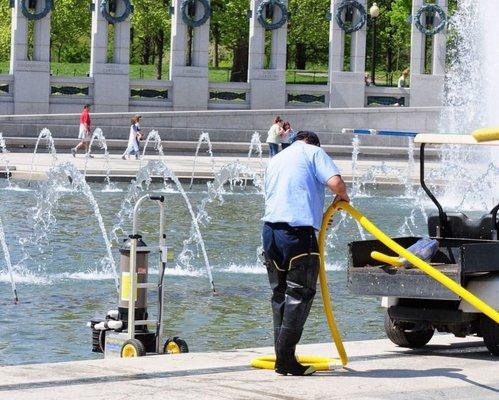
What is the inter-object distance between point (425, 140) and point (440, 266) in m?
1.27

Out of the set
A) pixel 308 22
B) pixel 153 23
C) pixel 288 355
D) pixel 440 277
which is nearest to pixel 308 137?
pixel 440 277

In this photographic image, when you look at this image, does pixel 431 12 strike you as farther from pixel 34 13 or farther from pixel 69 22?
pixel 69 22

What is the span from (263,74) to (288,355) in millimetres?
37370

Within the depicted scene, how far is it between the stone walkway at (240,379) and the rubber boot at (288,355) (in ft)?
0.22

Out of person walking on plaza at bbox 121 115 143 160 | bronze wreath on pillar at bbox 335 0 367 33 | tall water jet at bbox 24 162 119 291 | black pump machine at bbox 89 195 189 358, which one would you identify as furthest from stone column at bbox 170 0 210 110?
black pump machine at bbox 89 195 189 358

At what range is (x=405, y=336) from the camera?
11.5 meters

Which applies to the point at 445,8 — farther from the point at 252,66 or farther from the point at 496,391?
the point at 496,391

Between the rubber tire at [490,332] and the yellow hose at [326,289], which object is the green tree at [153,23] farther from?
the yellow hose at [326,289]

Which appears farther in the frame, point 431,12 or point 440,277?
point 431,12

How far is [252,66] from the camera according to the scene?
1845 inches

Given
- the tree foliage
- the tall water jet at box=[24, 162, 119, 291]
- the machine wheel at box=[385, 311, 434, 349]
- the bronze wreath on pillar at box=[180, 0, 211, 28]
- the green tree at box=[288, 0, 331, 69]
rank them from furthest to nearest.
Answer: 1. the green tree at box=[288, 0, 331, 69]
2. the tree foliage
3. the bronze wreath on pillar at box=[180, 0, 211, 28]
4. the tall water jet at box=[24, 162, 119, 291]
5. the machine wheel at box=[385, 311, 434, 349]

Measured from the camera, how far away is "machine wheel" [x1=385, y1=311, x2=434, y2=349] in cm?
1145

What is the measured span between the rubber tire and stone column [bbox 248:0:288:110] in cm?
3617

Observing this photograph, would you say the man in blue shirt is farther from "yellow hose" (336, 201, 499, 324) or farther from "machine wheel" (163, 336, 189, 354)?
"machine wheel" (163, 336, 189, 354)
